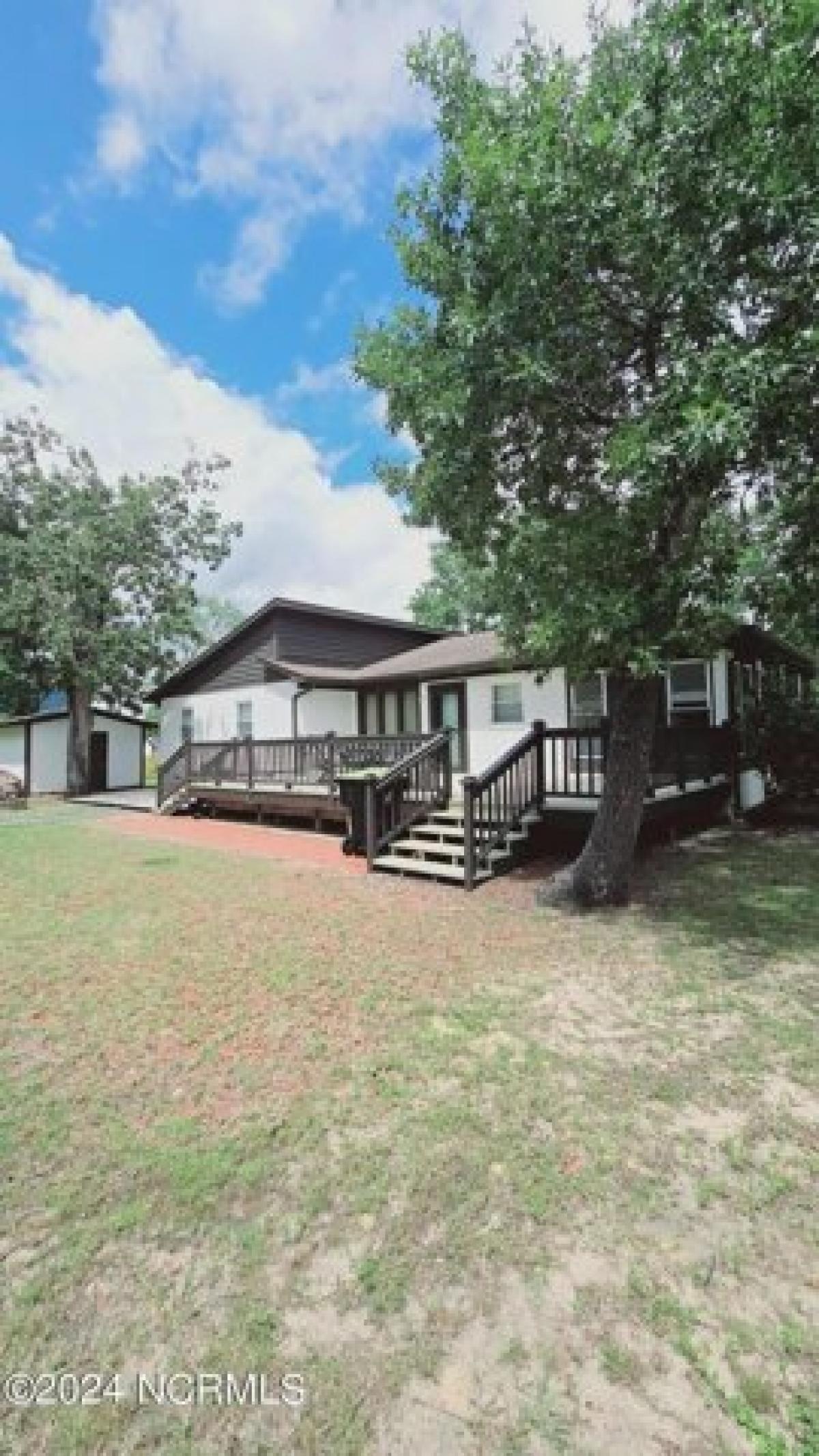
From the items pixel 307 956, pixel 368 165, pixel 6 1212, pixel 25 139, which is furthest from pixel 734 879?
pixel 25 139

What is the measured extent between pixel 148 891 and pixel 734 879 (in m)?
7.18

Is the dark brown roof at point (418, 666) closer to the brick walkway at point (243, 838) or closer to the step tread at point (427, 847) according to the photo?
the brick walkway at point (243, 838)

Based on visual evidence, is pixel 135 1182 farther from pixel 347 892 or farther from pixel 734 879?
pixel 734 879

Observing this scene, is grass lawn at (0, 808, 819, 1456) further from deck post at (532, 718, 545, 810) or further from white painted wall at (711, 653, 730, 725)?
white painted wall at (711, 653, 730, 725)

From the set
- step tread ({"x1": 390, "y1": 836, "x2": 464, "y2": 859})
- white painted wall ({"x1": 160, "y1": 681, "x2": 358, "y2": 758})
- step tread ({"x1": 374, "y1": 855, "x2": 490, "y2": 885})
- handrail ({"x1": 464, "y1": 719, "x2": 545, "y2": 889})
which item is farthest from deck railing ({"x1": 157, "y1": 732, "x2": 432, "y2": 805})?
white painted wall ({"x1": 160, "y1": 681, "x2": 358, "y2": 758})

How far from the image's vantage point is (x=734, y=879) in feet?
25.9

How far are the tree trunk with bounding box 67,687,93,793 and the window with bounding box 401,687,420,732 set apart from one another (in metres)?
12.9

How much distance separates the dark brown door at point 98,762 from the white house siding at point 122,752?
14 cm

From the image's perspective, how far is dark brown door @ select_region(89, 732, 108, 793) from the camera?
2528 cm

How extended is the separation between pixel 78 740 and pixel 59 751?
5.13 ft

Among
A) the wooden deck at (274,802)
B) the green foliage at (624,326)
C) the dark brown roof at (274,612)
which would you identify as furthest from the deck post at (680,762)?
the dark brown roof at (274,612)

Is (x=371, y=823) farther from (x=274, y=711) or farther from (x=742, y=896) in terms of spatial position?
(x=274, y=711)

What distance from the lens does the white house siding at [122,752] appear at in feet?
85.1

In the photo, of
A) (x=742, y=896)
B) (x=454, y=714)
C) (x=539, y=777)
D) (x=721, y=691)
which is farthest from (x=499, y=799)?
(x=454, y=714)
